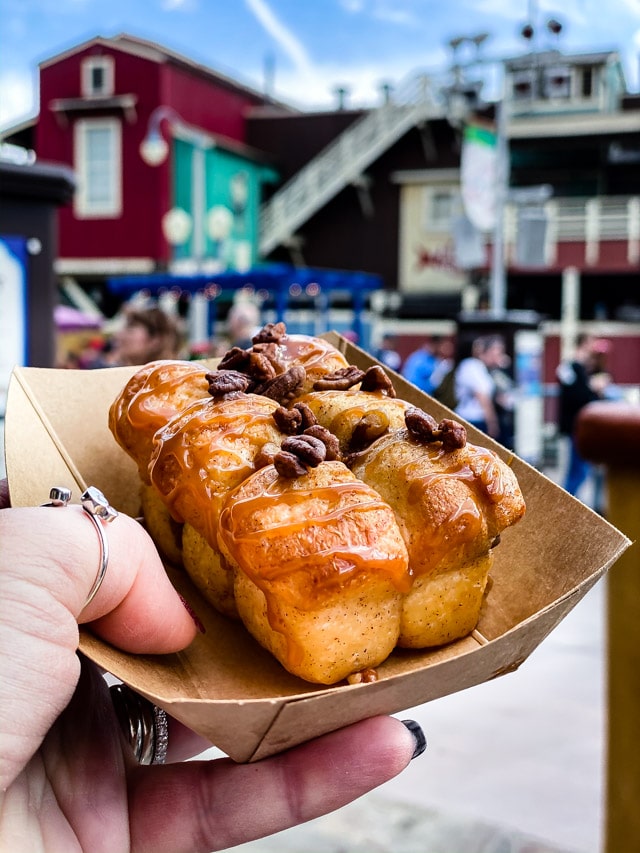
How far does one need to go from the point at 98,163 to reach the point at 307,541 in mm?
14172

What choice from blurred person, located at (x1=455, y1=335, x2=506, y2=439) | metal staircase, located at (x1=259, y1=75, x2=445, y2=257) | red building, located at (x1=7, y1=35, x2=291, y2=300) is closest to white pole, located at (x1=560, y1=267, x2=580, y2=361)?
metal staircase, located at (x1=259, y1=75, x2=445, y2=257)

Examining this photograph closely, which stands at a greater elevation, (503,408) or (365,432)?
(365,432)

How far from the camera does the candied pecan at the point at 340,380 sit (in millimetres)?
1390

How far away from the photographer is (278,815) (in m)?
1.25

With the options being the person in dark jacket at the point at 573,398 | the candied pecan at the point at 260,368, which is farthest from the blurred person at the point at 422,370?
the candied pecan at the point at 260,368

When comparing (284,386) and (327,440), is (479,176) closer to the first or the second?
(284,386)

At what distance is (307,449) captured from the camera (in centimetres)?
109

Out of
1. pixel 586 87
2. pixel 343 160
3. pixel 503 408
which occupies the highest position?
pixel 586 87

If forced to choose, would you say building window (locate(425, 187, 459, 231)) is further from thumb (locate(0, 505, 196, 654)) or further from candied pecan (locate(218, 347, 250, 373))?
thumb (locate(0, 505, 196, 654))

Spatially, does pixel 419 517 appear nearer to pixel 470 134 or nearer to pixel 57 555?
pixel 57 555

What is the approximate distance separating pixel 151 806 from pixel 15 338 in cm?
317

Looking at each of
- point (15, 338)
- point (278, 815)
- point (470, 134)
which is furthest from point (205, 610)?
point (470, 134)

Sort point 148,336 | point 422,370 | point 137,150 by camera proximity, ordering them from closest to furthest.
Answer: point 148,336, point 422,370, point 137,150

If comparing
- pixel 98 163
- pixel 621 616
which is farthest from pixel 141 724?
pixel 98 163
